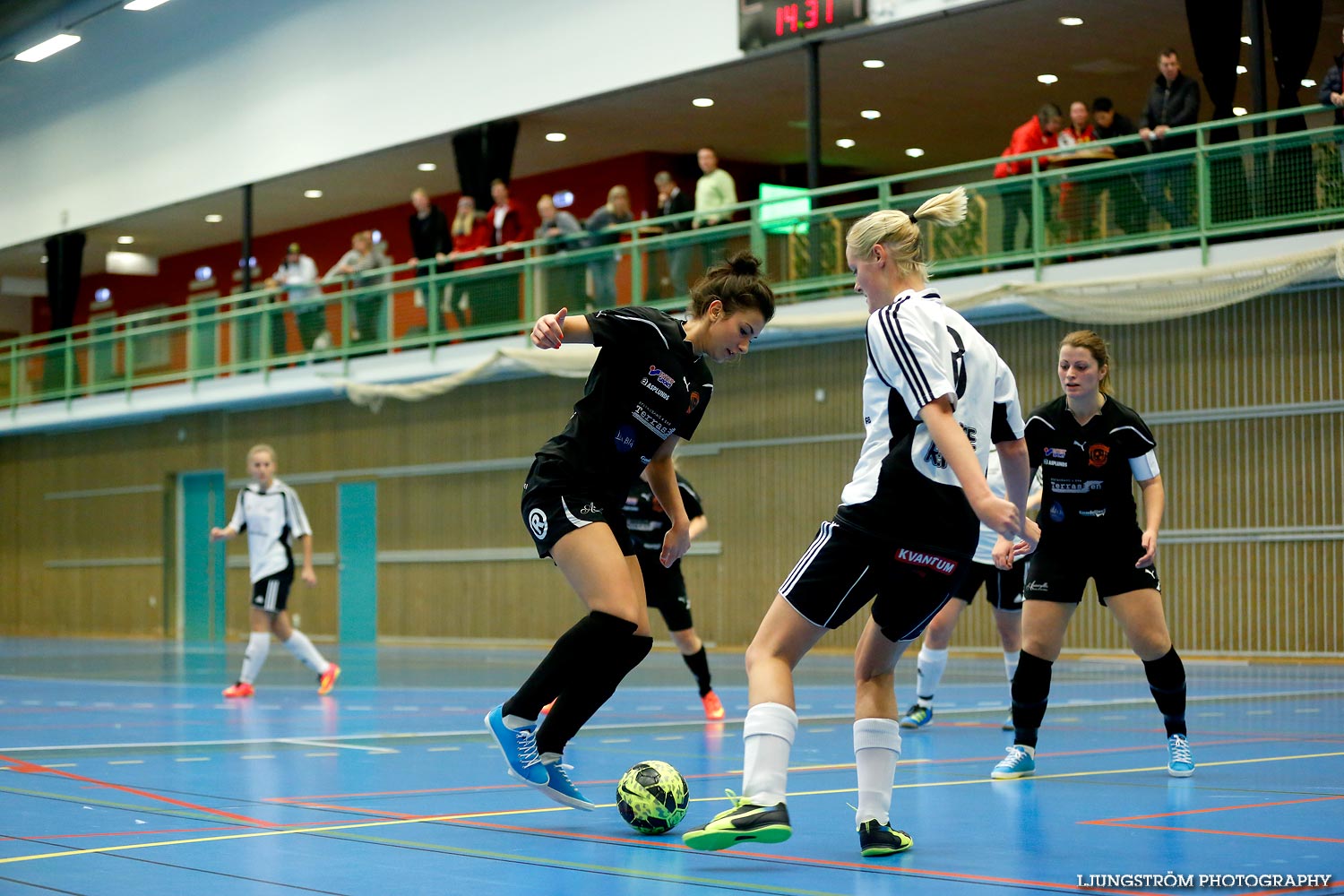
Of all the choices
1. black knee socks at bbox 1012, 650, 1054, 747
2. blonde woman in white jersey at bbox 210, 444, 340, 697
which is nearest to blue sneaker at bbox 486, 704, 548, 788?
black knee socks at bbox 1012, 650, 1054, 747

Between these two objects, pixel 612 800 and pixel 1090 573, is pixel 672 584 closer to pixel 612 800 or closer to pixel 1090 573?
pixel 1090 573

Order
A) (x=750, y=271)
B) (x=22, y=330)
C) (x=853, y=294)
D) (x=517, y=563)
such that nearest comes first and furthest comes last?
(x=750, y=271) < (x=853, y=294) < (x=517, y=563) < (x=22, y=330)

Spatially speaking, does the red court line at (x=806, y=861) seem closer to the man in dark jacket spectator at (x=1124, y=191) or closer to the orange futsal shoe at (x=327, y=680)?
the orange futsal shoe at (x=327, y=680)

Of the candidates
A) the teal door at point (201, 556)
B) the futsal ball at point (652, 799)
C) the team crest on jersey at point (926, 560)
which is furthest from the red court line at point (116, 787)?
the teal door at point (201, 556)

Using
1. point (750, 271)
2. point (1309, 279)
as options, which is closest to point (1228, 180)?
point (1309, 279)

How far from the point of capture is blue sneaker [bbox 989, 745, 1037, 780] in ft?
22.8

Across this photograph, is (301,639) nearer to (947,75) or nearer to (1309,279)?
(1309,279)

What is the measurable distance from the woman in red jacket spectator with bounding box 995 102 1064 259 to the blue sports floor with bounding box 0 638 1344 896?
714 centimetres

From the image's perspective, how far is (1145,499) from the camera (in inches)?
285

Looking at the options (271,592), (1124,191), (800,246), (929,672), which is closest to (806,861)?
(929,672)

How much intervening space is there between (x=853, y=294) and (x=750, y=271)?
46.8ft

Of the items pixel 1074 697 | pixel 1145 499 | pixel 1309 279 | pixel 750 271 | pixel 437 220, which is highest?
pixel 437 220

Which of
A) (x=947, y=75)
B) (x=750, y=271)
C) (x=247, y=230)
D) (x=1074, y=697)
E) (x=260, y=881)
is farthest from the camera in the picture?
(x=247, y=230)

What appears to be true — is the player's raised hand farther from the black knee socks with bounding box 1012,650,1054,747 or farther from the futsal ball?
the black knee socks with bounding box 1012,650,1054,747
